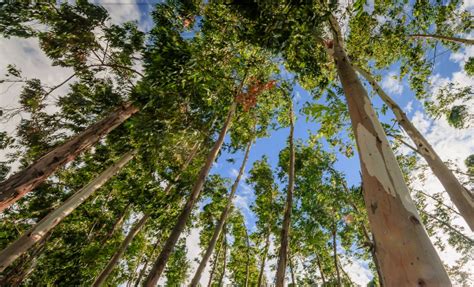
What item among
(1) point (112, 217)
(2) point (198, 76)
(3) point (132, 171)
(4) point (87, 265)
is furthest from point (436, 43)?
(1) point (112, 217)

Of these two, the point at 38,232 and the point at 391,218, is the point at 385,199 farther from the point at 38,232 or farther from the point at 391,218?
the point at 38,232

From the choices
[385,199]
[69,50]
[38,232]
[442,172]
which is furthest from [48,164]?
[442,172]

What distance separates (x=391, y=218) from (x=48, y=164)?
6840 mm

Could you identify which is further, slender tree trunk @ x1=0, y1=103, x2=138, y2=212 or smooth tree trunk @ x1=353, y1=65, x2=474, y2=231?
slender tree trunk @ x1=0, y1=103, x2=138, y2=212

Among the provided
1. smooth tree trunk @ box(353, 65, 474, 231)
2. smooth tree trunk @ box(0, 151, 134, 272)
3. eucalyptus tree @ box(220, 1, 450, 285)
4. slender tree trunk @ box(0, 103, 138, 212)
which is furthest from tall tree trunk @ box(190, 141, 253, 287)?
eucalyptus tree @ box(220, 1, 450, 285)

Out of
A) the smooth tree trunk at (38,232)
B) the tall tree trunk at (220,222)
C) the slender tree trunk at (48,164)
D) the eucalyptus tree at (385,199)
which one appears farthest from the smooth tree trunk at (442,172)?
the smooth tree trunk at (38,232)

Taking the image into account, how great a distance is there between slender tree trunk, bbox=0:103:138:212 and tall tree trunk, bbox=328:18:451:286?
657cm

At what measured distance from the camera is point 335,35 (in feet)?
11.5

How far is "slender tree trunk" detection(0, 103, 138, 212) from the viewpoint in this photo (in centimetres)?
484

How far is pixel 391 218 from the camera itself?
1476 mm

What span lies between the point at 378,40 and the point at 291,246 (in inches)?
445

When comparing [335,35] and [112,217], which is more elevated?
[112,217]

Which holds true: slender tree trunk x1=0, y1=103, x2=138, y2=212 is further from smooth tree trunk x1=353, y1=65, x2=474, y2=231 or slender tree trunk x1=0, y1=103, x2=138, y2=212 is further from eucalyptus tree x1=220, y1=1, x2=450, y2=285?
smooth tree trunk x1=353, y1=65, x2=474, y2=231

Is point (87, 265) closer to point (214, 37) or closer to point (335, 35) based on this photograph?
point (214, 37)
